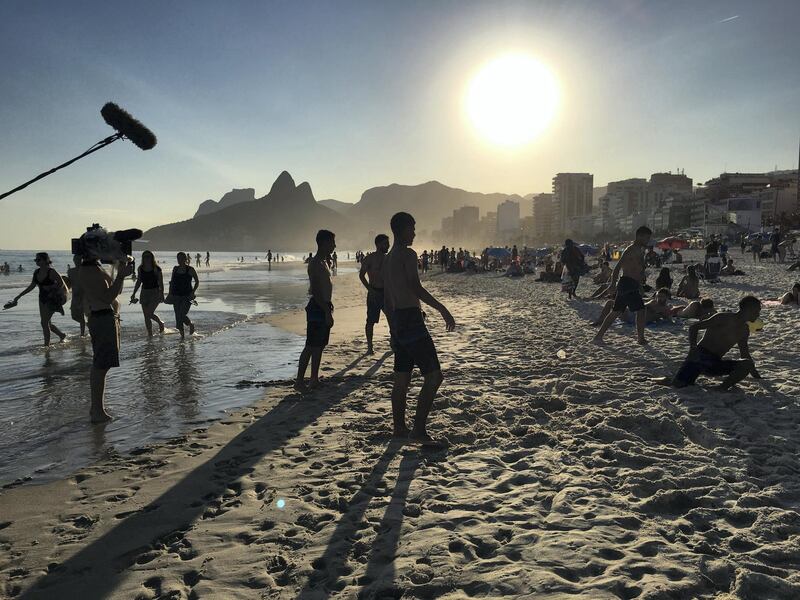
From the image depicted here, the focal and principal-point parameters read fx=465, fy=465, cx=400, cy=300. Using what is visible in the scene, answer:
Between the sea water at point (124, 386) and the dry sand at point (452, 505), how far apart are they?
1.66 feet

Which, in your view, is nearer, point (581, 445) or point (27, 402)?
point (581, 445)

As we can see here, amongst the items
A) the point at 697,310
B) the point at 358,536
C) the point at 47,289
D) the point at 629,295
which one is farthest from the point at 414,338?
the point at 47,289

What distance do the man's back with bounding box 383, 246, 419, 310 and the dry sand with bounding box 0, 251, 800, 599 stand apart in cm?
130

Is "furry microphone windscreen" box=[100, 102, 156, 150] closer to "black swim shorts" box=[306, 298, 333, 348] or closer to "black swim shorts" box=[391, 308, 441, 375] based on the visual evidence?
Result: "black swim shorts" box=[306, 298, 333, 348]

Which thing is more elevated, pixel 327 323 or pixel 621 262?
pixel 621 262

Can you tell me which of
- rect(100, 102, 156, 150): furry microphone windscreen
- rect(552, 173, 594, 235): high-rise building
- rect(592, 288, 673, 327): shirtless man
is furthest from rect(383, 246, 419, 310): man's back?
rect(552, 173, 594, 235): high-rise building

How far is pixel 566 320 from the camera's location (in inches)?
446

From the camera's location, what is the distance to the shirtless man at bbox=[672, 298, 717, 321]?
23.6 ft

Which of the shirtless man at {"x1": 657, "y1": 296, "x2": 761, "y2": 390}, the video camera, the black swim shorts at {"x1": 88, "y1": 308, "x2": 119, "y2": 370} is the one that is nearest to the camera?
the video camera

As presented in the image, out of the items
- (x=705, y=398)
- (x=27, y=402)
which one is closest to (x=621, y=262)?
(x=705, y=398)

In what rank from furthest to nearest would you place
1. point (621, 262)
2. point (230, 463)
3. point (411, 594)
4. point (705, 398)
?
point (621, 262), point (705, 398), point (230, 463), point (411, 594)

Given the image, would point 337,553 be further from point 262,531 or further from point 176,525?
point 176,525

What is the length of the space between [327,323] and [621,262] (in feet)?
17.1

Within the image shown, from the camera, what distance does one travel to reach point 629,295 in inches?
313
